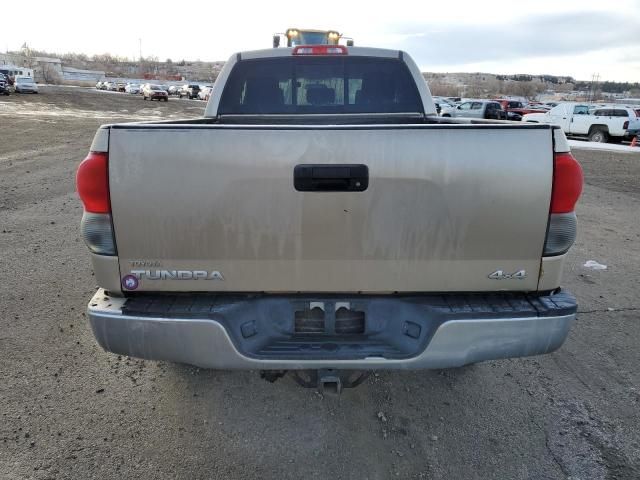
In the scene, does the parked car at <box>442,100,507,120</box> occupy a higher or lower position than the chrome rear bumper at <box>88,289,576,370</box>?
higher

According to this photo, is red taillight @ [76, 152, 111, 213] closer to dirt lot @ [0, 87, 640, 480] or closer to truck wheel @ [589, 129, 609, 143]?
dirt lot @ [0, 87, 640, 480]

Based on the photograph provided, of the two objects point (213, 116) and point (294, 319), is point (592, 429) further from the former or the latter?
point (213, 116)

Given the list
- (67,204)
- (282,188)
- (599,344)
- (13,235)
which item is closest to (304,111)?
(282,188)

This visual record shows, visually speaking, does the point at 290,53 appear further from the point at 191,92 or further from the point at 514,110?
the point at 191,92

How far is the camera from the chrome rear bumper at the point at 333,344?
7.59ft

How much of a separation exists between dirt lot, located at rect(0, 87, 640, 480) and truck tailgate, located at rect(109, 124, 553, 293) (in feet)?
3.27

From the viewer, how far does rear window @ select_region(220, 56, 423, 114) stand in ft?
14.1

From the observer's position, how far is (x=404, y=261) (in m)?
2.34

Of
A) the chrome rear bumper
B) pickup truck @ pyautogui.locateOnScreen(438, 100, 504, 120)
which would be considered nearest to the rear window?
the chrome rear bumper

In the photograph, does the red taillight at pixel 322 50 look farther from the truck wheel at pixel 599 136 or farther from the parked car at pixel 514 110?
the parked car at pixel 514 110

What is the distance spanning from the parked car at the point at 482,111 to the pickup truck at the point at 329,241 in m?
27.0

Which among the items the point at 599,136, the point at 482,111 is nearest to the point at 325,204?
the point at 599,136

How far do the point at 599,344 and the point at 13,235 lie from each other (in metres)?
6.72

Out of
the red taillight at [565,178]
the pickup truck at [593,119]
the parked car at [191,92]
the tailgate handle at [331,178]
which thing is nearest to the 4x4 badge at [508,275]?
the red taillight at [565,178]
